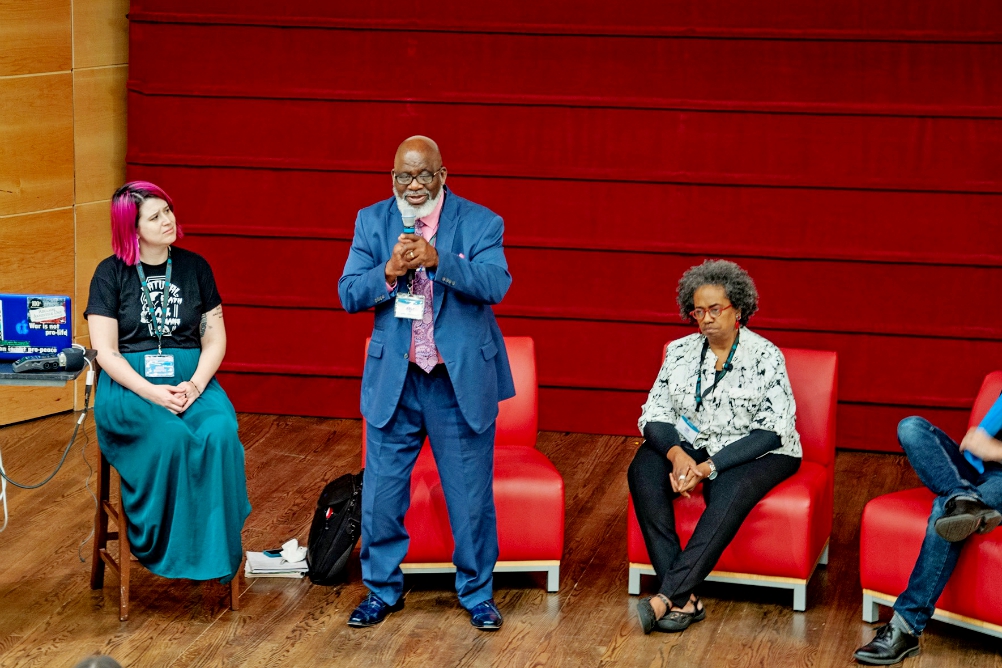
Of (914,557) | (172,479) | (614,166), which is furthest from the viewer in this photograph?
(614,166)

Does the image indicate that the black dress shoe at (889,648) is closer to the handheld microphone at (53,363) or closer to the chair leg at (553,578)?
the chair leg at (553,578)

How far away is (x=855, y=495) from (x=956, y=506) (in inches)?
61.0

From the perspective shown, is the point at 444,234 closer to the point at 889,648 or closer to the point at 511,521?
the point at 511,521

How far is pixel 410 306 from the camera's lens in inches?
142

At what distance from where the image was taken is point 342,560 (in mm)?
4246

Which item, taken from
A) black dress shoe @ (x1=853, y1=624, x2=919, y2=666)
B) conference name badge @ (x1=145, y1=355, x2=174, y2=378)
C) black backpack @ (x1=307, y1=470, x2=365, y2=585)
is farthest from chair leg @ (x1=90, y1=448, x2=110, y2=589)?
black dress shoe @ (x1=853, y1=624, x2=919, y2=666)

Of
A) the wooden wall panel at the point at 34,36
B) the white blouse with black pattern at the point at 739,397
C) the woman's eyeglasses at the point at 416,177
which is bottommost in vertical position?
the white blouse with black pattern at the point at 739,397

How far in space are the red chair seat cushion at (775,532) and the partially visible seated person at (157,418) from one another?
125 centimetres

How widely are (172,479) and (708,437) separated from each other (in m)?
1.62

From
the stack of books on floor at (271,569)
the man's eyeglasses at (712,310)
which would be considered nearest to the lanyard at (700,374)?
the man's eyeglasses at (712,310)

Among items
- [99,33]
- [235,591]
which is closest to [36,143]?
[99,33]

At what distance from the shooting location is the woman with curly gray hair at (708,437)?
393cm

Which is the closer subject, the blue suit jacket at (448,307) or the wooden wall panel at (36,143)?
the blue suit jacket at (448,307)

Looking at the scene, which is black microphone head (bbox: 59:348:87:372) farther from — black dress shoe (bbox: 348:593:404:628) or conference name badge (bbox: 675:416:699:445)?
conference name badge (bbox: 675:416:699:445)
